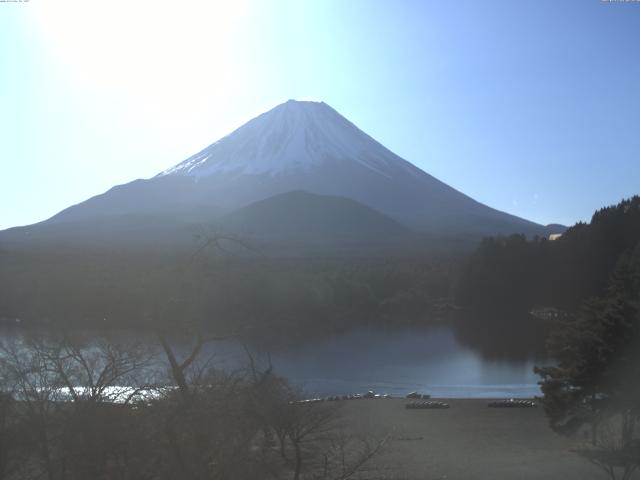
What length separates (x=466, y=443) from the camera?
890 centimetres

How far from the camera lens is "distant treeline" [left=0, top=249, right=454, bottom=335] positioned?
4867 mm

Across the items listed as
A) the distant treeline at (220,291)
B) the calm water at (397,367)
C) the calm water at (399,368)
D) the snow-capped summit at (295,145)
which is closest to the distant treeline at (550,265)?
the distant treeline at (220,291)

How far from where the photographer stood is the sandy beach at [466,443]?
699 centimetres

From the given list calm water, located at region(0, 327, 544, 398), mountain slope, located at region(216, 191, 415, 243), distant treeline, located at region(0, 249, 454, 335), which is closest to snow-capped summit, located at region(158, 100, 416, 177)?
mountain slope, located at region(216, 191, 415, 243)

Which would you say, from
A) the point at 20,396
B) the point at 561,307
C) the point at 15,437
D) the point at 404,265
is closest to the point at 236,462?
the point at 15,437

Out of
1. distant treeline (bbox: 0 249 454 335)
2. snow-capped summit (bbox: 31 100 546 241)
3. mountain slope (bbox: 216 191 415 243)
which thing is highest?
snow-capped summit (bbox: 31 100 546 241)

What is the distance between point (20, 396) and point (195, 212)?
43.3 meters

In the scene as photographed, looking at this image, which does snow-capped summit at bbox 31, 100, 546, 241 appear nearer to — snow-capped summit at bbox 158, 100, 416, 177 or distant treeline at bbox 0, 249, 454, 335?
snow-capped summit at bbox 158, 100, 416, 177

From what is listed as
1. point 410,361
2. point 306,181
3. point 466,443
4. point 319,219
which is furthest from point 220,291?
point 306,181

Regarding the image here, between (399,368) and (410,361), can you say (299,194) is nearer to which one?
(410,361)

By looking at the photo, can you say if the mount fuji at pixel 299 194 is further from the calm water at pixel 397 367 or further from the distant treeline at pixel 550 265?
the calm water at pixel 397 367

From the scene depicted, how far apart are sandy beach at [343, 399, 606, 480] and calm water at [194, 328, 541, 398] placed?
154 cm

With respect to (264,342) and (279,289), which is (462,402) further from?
(279,289)

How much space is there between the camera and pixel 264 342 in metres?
12.3
